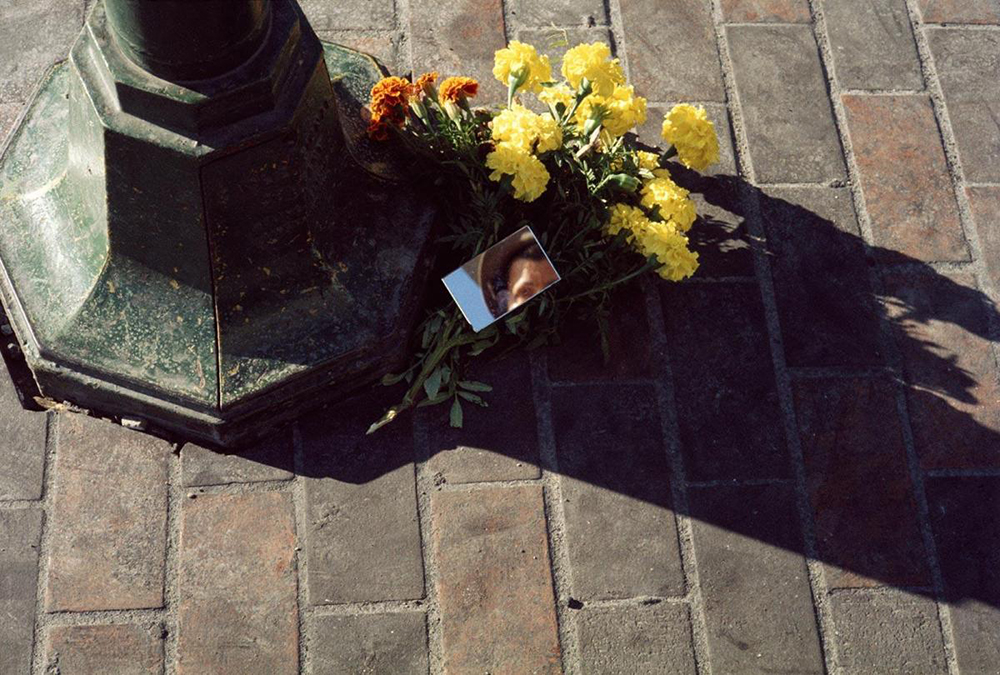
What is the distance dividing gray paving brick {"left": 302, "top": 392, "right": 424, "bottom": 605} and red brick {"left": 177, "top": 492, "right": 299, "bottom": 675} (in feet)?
0.25

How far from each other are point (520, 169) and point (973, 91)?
171cm

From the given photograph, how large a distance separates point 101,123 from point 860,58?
2390 millimetres

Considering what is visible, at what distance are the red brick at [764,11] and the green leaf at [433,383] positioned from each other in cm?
161

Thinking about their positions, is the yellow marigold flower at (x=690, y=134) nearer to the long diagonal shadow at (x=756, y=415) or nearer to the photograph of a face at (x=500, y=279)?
the long diagonal shadow at (x=756, y=415)

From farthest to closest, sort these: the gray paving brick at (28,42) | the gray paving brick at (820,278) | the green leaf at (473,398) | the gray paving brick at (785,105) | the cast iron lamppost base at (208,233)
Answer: the gray paving brick at (785,105), the gray paving brick at (28,42), the gray paving brick at (820,278), the green leaf at (473,398), the cast iron lamppost base at (208,233)

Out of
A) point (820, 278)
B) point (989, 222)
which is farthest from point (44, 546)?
point (989, 222)

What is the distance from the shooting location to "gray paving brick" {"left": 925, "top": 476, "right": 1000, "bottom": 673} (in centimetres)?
279

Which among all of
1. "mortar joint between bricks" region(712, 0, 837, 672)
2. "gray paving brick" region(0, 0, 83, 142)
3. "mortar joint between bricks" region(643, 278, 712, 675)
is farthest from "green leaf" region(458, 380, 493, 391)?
"gray paving brick" region(0, 0, 83, 142)

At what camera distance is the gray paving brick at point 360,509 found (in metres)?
2.74

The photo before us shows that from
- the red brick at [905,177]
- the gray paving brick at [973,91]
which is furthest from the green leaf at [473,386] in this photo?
the gray paving brick at [973,91]

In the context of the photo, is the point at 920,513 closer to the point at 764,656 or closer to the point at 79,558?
the point at 764,656

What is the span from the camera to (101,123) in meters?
2.42

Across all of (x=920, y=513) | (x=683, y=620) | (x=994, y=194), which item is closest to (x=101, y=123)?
(x=683, y=620)

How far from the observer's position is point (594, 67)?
9.23ft
